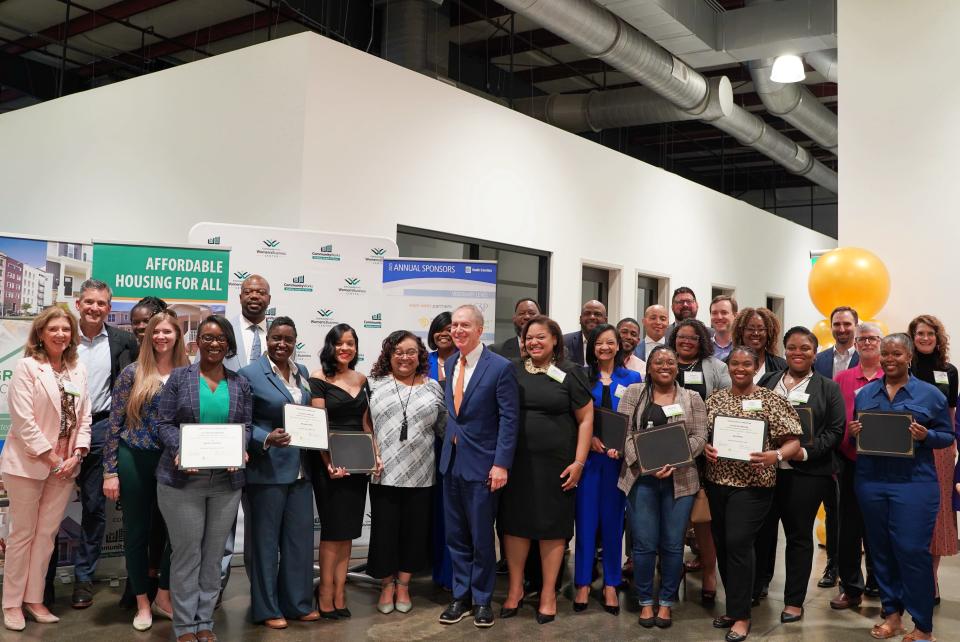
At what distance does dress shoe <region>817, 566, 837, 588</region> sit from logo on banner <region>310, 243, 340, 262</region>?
3.62 m

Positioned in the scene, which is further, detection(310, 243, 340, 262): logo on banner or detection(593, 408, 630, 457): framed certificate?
detection(310, 243, 340, 262): logo on banner

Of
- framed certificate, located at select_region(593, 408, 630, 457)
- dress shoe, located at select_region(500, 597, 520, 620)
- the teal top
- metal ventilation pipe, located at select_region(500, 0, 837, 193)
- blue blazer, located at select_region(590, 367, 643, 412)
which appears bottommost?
dress shoe, located at select_region(500, 597, 520, 620)

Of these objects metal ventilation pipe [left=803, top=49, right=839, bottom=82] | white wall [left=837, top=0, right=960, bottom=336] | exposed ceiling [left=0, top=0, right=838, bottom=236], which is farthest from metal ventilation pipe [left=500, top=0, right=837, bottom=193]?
white wall [left=837, top=0, right=960, bottom=336]

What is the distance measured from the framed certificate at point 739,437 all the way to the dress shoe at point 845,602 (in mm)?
1307

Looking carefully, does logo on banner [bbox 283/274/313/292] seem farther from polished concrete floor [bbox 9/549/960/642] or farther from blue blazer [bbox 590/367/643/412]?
blue blazer [bbox 590/367/643/412]

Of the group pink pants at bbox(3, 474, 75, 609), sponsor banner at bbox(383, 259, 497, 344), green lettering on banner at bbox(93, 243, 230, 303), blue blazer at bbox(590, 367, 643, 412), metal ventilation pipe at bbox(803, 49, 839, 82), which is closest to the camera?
pink pants at bbox(3, 474, 75, 609)

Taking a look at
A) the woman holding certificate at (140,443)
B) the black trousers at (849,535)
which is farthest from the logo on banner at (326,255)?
the black trousers at (849,535)

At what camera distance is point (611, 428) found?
430 cm

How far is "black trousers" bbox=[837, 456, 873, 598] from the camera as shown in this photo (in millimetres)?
4500

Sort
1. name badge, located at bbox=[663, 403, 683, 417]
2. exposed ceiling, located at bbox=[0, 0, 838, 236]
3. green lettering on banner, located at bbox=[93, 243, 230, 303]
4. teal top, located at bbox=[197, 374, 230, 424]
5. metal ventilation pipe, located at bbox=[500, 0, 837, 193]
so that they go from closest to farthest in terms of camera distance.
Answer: teal top, located at bbox=[197, 374, 230, 424]
name badge, located at bbox=[663, 403, 683, 417]
green lettering on banner, located at bbox=[93, 243, 230, 303]
metal ventilation pipe, located at bbox=[500, 0, 837, 193]
exposed ceiling, located at bbox=[0, 0, 838, 236]

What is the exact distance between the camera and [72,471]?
155 inches

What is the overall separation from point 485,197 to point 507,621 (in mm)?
4268

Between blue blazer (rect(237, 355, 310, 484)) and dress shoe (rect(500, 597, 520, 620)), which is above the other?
blue blazer (rect(237, 355, 310, 484))

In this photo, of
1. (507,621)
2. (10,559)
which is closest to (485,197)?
(507,621)
